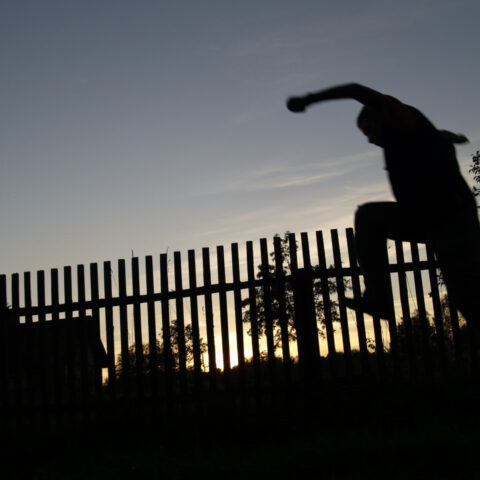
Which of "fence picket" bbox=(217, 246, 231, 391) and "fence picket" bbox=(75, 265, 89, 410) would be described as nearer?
"fence picket" bbox=(217, 246, 231, 391)

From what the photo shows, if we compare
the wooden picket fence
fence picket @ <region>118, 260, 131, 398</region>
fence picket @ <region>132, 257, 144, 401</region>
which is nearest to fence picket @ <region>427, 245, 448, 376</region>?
the wooden picket fence

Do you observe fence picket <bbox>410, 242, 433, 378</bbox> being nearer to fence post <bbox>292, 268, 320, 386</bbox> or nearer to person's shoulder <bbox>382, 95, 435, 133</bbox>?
fence post <bbox>292, 268, 320, 386</bbox>

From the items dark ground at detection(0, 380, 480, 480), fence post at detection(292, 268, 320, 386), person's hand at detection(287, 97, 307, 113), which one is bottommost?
dark ground at detection(0, 380, 480, 480)

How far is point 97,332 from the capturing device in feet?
22.2

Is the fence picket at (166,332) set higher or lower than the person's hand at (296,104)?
lower

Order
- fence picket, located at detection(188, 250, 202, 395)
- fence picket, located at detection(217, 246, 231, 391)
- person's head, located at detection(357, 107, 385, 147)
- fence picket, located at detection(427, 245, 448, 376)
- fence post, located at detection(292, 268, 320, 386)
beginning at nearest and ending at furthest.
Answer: person's head, located at detection(357, 107, 385, 147) → fence picket, located at detection(427, 245, 448, 376) → fence post, located at detection(292, 268, 320, 386) → fence picket, located at detection(217, 246, 231, 391) → fence picket, located at detection(188, 250, 202, 395)

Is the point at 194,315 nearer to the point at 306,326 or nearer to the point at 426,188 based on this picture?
the point at 306,326

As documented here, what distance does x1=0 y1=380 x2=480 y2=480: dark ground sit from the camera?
309 cm

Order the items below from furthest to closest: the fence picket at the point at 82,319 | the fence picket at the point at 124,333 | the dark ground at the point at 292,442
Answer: the fence picket at the point at 82,319 → the fence picket at the point at 124,333 → the dark ground at the point at 292,442

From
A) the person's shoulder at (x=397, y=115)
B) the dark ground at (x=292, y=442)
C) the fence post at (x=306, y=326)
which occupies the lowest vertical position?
the dark ground at (x=292, y=442)

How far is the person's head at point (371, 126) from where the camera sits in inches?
102

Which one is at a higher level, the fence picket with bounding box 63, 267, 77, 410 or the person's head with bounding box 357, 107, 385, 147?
the person's head with bounding box 357, 107, 385, 147

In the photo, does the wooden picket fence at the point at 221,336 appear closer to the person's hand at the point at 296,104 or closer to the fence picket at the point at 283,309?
the fence picket at the point at 283,309

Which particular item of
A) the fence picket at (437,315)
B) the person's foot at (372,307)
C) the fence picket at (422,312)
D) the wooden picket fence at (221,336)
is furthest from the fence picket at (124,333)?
the person's foot at (372,307)
